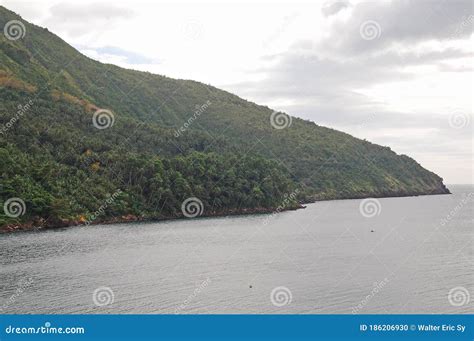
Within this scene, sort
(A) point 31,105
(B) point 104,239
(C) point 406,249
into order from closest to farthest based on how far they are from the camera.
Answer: (C) point 406,249, (B) point 104,239, (A) point 31,105

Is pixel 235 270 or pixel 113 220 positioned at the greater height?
pixel 113 220

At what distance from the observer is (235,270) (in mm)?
68000

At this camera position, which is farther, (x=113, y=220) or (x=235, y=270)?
(x=113, y=220)

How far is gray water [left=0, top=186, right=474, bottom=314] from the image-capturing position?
49.9m

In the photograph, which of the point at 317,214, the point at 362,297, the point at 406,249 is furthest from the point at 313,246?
the point at 317,214

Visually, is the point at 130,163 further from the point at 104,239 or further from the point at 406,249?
the point at 406,249

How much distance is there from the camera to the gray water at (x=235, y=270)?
49.9m

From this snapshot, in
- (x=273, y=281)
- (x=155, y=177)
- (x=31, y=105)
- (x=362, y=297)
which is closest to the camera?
(x=362, y=297)

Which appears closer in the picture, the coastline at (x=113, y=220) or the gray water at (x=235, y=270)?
the gray water at (x=235, y=270)

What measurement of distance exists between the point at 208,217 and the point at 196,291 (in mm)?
97496

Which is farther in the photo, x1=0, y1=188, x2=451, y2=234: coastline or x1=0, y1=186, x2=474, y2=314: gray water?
x1=0, y1=188, x2=451, y2=234: coastline

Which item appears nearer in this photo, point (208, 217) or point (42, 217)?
point (42, 217)

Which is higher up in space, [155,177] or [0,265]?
[155,177]

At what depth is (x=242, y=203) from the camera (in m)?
169
